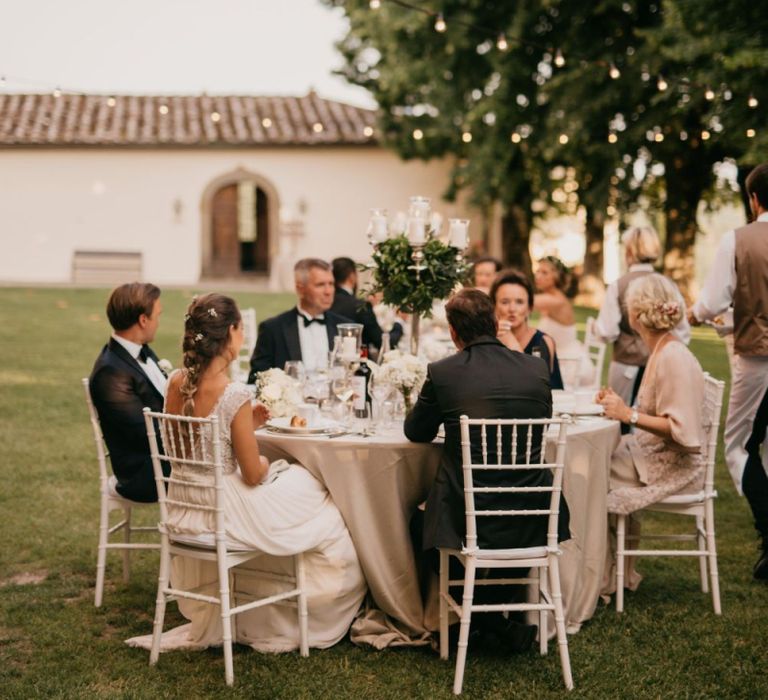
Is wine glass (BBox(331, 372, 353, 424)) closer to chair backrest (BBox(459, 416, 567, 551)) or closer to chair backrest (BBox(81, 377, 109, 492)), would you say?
chair backrest (BBox(459, 416, 567, 551))

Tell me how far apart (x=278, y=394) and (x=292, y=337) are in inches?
67.6

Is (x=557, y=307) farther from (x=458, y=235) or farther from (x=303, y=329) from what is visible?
(x=458, y=235)

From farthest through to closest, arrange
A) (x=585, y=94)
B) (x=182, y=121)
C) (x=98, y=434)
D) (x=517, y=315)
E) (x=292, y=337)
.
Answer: (x=182, y=121) < (x=585, y=94) < (x=292, y=337) < (x=517, y=315) < (x=98, y=434)

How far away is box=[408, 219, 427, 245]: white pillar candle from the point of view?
554cm

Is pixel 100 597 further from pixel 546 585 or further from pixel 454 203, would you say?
pixel 454 203

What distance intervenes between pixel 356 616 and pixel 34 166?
23353 mm

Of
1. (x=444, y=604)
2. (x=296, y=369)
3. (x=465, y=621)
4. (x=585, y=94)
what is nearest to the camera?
(x=465, y=621)

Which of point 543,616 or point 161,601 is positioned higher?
point 161,601

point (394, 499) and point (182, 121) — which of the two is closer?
point (394, 499)

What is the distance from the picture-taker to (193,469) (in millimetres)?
4191

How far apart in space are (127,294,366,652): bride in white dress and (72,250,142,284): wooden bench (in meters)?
21.8

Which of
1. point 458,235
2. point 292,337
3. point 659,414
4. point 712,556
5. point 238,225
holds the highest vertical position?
point 238,225

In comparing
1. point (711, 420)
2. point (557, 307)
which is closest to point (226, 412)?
point (711, 420)

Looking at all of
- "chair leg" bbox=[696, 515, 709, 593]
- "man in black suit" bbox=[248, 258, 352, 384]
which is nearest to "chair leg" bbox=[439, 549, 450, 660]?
"chair leg" bbox=[696, 515, 709, 593]
